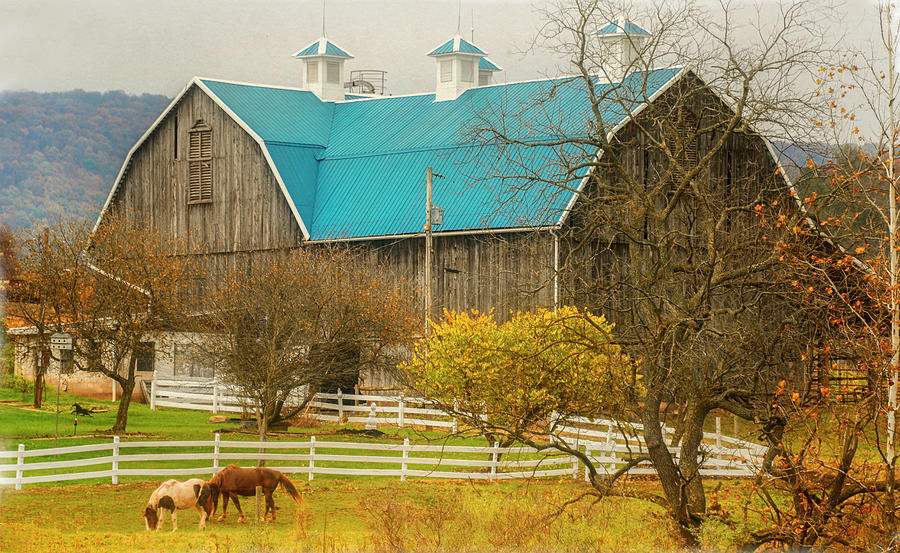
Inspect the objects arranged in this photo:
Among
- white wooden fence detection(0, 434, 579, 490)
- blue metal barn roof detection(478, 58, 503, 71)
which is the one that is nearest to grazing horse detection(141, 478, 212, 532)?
white wooden fence detection(0, 434, 579, 490)

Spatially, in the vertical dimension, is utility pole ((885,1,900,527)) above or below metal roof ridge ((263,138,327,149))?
below

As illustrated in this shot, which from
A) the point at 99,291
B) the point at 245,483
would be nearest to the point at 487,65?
the point at 99,291

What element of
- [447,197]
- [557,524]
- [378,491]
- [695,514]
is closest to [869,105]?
[695,514]

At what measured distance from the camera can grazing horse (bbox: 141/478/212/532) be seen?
13227mm

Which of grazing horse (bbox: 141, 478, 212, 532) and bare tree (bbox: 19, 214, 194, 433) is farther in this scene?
bare tree (bbox: 19, 214, 194, 433)

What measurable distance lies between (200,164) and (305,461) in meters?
10.6

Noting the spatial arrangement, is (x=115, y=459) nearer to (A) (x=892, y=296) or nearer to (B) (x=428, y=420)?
(B) (x=428, y=420)

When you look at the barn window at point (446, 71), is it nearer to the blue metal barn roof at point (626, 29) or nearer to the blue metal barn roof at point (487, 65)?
the blue metal barn roof at point (487, 65)

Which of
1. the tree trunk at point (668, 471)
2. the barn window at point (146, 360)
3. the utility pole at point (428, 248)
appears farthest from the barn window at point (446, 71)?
the tree trunk at point (668, 471)

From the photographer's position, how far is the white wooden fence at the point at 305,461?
56.4ft

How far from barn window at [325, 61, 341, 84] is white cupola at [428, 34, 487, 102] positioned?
3952 mm

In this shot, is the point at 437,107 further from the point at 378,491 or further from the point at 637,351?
the point at 637,351

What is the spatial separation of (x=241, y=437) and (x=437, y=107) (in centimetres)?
1014

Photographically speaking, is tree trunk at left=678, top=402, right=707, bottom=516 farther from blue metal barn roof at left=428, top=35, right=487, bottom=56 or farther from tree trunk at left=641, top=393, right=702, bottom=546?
blue metal barn roof at left=428, top=35, right=487, bottom=56
